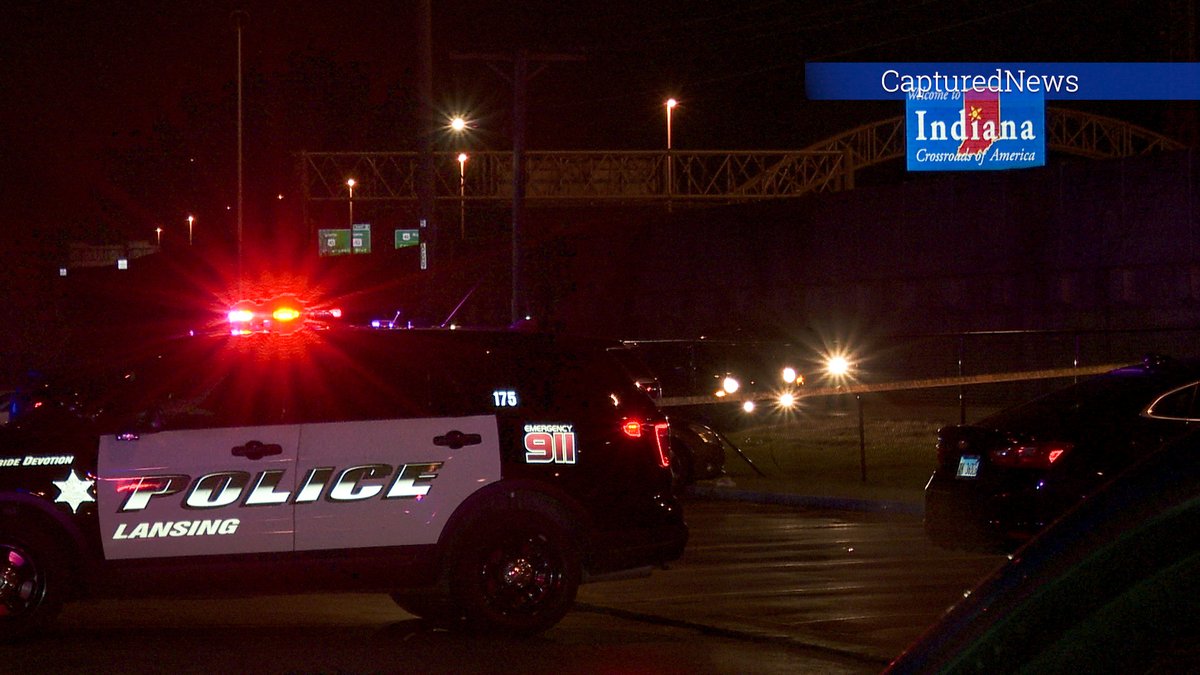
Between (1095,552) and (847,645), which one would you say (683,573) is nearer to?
(847,645)

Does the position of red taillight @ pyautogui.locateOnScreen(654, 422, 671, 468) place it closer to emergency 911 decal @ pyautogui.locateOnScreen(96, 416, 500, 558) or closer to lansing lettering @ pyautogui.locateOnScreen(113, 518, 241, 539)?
emergency 911 decal @ pyautogui.locateOnScreen(96, 416, 500, 558)

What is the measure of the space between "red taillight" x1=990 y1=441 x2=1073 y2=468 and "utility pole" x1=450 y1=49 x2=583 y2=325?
1829cm

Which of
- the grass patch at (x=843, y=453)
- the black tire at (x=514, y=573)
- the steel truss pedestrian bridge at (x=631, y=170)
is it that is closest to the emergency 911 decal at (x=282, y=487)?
the black tire at (x=514, y=573)

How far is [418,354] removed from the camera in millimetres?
9484

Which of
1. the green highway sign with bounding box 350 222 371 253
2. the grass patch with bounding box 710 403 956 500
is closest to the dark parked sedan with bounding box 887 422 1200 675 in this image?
the grass patch with bounding box 710 403 956 500

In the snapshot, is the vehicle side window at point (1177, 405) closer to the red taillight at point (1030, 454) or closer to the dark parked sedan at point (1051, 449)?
the dark parked sedan at point (1051, 449)

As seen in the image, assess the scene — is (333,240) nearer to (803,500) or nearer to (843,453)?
(843,453)

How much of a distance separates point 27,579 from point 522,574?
2.73m

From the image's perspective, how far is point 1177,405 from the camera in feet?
35.1

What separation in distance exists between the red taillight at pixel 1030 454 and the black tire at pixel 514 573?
3298 millimetres

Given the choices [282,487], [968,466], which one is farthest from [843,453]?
[282,487]

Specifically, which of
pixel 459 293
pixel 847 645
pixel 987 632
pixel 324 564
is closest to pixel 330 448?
pixel 324 564

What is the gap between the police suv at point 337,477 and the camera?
8.99m

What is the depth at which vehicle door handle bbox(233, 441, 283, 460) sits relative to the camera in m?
9.05
